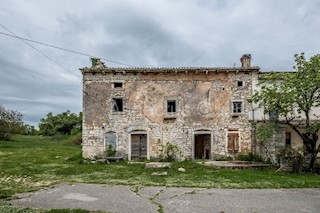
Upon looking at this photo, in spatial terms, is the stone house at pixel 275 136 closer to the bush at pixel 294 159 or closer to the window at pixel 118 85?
the bush at pixel 294 159

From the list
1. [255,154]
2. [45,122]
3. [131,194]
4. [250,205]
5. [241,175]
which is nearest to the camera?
[250,205]

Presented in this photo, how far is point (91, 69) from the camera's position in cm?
1733

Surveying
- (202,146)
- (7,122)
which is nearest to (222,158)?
(202,146)

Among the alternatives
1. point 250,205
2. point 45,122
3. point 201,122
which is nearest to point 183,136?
point 201,122

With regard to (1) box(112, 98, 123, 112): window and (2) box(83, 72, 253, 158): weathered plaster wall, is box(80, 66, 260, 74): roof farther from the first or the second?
(1) box(112, 98, 123, 112): window

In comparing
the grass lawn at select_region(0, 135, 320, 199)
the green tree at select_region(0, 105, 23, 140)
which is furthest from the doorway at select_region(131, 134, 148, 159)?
the green tree at select_region(0, 105, 23, 140)

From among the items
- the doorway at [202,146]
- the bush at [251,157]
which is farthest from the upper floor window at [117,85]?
the bush at [251,157]

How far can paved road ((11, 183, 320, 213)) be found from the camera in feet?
24.2

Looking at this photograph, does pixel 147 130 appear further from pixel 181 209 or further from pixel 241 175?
pixel 181 209

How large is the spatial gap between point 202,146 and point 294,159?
6189 millimetres

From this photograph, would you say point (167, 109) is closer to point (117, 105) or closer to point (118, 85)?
point (117, 105)

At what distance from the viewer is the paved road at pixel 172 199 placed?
7.37m

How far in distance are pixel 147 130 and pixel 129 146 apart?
170 centimetres

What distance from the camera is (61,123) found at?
159 ft
